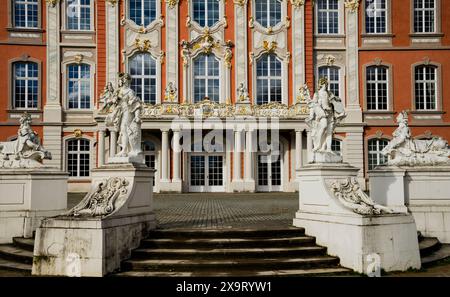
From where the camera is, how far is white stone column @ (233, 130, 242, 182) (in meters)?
28.9

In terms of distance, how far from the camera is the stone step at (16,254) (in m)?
9.73

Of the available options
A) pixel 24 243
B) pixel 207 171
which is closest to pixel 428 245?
pixel 24 243

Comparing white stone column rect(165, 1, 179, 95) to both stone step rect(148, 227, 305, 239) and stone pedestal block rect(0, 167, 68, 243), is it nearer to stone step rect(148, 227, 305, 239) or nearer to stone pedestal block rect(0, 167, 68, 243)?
stone pedestal block rect(0, 167, 68, 243)

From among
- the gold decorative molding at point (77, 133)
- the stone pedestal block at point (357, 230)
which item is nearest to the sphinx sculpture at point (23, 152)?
the stone pedestal block at point (357, 230)

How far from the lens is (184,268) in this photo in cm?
888

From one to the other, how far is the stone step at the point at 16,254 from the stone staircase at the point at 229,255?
199 cm

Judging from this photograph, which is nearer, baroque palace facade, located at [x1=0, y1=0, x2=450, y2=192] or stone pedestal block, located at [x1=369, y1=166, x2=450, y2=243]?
stone pedestal block, located at [x1=369, y1=166, x2=450, y2=243]

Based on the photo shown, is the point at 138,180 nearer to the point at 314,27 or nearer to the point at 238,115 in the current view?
the point at 238,115

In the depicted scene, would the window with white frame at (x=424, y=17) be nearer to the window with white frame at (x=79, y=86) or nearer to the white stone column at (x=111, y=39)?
the white stone column at (x=111, y=39)

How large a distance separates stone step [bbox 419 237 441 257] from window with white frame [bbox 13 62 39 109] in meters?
24.7

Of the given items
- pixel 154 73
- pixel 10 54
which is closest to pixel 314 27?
pixel 154 73

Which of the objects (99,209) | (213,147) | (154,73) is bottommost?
(99,209)

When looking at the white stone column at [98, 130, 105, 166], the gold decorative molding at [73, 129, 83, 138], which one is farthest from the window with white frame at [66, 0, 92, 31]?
the white stone column at [98, 130, 105, 166]

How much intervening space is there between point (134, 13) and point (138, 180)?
22.7m
